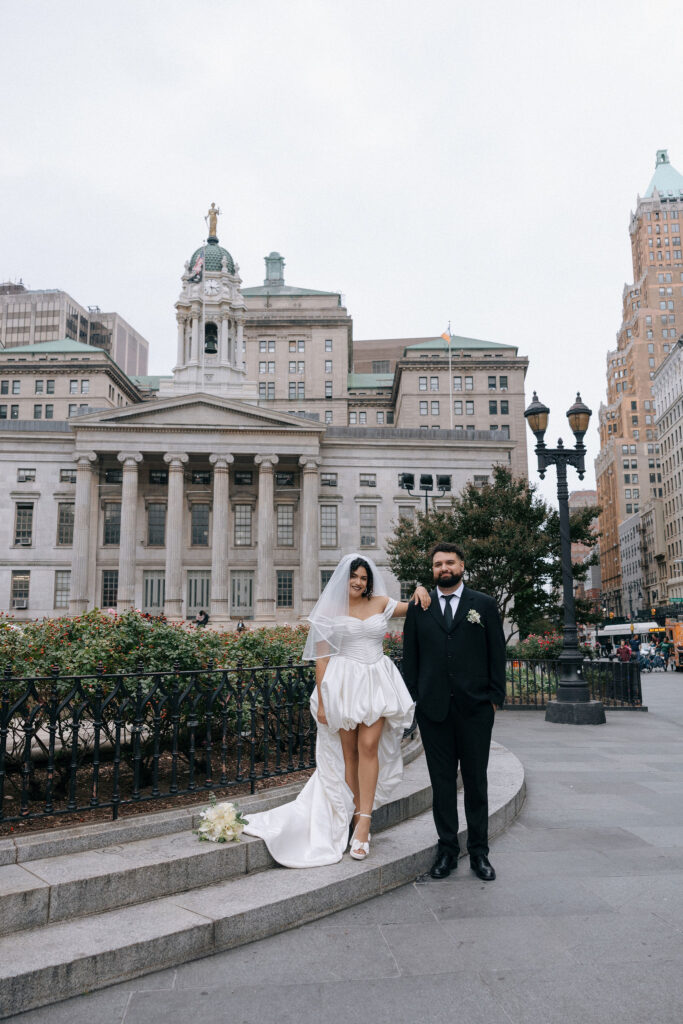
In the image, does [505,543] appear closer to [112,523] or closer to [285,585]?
[285,585]

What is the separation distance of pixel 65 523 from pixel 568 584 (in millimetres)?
47258

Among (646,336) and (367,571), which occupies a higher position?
(646,336)

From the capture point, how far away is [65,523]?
54.8 meters

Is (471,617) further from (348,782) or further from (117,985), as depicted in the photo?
(117,985)

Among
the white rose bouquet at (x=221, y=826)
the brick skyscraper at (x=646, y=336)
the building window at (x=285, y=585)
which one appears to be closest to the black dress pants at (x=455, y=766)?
the white rose bouquet at (x=221, y=826)

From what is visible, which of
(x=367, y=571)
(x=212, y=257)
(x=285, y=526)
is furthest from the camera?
(x=212, y=257)

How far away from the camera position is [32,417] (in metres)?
86.1

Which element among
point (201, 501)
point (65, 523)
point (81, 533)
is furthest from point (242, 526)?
point (65, 523)

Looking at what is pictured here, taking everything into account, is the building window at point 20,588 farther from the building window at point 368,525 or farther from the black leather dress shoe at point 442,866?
the black leather dress shoe at point 442,866

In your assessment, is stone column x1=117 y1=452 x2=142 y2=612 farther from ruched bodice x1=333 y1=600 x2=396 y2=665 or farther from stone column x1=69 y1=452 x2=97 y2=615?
ruched bodice x1=333 y1=600 x2=396 y2=665

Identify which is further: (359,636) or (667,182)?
(667,182)

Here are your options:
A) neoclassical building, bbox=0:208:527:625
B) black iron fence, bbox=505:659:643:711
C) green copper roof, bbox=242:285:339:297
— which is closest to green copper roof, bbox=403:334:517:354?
green copper roof, bbox=242:285:339:297

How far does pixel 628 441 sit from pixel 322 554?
10352 cm

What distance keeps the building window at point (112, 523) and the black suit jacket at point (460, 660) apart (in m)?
52.6
